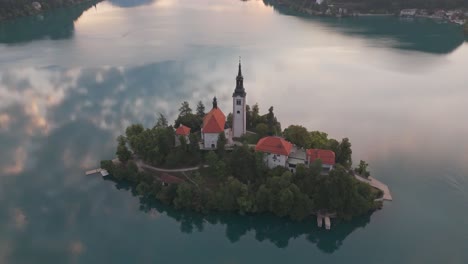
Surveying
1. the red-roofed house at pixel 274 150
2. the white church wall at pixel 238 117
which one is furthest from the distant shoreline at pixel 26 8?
the red-roofed house at pixel 274 150

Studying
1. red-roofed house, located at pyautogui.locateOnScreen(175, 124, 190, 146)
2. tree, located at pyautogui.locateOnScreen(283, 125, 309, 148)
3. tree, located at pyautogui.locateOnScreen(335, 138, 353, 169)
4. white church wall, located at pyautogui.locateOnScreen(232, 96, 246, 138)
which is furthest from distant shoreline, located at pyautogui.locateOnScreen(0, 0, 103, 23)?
tree, located at pyautogui.locateOnScreen(335, 138, 353, 169)

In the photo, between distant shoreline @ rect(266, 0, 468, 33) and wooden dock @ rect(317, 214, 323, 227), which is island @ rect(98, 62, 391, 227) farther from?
distant shoreline @ rect(266, 0, 468, 33)

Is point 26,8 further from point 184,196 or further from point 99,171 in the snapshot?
point 184,196

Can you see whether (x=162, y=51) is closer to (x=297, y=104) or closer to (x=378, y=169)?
(x=297, y=104)

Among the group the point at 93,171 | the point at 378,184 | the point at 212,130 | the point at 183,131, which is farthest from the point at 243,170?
the point at 93,171

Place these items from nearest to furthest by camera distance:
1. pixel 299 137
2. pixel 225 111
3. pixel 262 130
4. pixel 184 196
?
pixel 184 196
pixel 299 137
pixel 262 130
pixel 225 111
